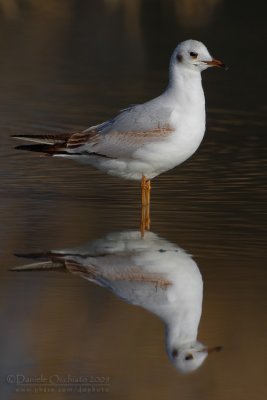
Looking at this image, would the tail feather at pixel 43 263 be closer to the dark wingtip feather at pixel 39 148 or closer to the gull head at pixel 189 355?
the gull head at pixel 189 355

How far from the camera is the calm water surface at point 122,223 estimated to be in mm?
6582

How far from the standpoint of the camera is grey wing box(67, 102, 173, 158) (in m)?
10.1

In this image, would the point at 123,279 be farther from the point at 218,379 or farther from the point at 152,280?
the point at 218,379

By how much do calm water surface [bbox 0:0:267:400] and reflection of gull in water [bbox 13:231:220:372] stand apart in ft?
0.23

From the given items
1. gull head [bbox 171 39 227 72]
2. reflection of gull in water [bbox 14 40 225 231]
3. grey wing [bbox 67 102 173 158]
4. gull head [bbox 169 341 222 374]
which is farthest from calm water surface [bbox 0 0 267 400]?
gull head [bbox 171 39 227 72]

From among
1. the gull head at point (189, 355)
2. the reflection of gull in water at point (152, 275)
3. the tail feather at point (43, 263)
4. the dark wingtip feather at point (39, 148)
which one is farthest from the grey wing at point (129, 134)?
the gull head at point (189, 355)

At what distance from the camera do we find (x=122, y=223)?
9680mm

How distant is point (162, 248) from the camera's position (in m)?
8.84

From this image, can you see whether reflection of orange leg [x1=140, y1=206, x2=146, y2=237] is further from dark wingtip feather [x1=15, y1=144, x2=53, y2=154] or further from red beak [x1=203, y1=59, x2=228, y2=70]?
red beak [x1=203, y1=59, x2=228, y2=70]

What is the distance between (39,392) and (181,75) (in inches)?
176

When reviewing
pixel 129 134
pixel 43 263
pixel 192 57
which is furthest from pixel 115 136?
pixel 43 263

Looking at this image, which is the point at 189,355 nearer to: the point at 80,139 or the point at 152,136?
the point at 152,136

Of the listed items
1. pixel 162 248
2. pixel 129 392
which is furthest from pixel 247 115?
pixel 129 392

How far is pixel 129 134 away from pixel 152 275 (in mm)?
2315
